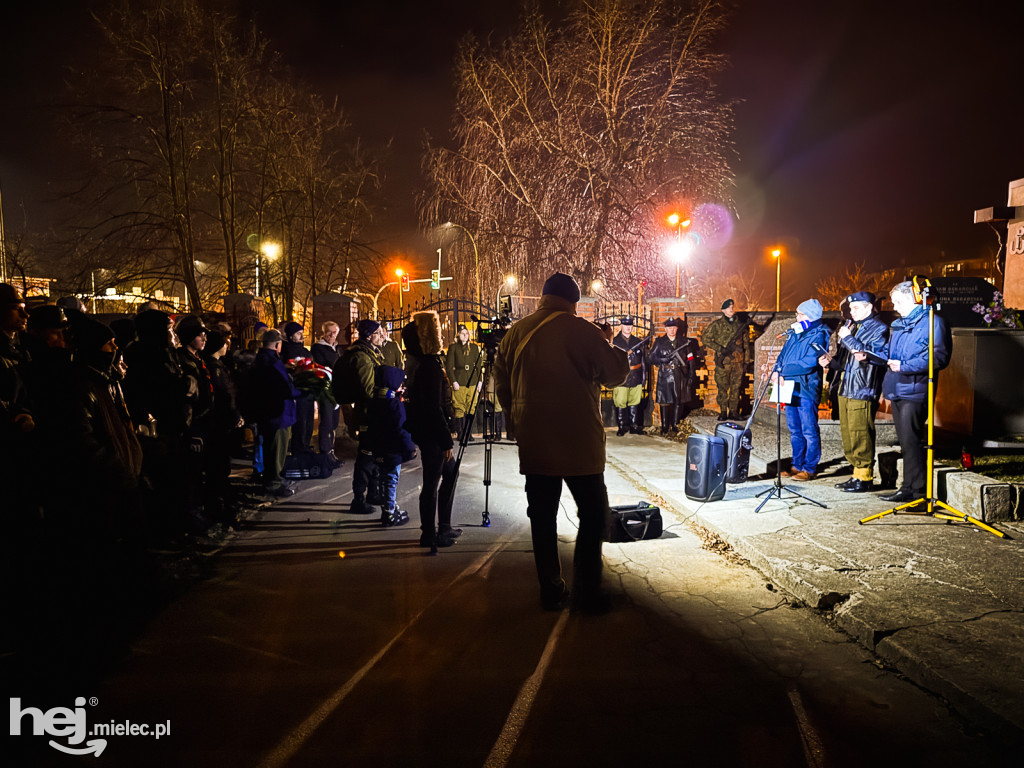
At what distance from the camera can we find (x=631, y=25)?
71.2ft

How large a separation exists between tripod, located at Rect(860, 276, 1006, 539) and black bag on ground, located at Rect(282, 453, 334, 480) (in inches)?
253

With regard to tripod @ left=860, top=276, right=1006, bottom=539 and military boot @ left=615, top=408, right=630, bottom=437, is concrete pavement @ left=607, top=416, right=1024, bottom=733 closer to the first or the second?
tripod @ left=860, top=276, right=1006, bottom=539

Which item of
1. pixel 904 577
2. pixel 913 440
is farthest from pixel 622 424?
pixel 904 577

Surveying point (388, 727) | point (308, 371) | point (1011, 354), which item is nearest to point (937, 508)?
point (1011, 354)

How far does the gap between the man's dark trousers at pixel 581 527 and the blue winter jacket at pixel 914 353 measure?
3.80 meters

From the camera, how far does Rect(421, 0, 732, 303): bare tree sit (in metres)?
21.8

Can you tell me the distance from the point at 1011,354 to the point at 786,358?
8.34ft

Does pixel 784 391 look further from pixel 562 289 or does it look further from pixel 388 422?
pixel 388 422

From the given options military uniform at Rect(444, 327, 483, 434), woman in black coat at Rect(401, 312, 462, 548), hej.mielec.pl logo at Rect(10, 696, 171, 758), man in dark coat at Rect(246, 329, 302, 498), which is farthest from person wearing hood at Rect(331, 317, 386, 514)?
military uniform at Rect(444, 327, 483, 434)

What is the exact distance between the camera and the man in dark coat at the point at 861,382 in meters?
6.98

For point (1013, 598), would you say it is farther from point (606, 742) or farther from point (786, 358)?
point (786, 358)

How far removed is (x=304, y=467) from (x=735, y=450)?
17.9 feet

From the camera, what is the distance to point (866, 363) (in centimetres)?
706

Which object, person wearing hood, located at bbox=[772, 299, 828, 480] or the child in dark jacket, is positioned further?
person wearing hood, located at bbox=[772, 299, 828, 480]
